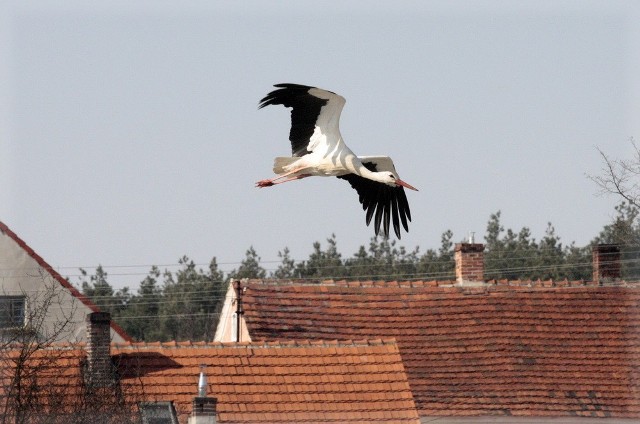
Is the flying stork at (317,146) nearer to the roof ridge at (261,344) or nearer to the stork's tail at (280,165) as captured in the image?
the stork's tail at (280,165)

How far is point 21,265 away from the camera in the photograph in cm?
2989

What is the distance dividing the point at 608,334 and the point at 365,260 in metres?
43.2

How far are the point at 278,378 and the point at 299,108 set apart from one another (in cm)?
548

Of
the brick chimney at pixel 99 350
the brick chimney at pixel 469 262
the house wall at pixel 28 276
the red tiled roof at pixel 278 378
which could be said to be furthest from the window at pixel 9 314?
the brick chimney at pixel 469 262

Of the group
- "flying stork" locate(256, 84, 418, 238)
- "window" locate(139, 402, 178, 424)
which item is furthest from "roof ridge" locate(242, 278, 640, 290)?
→ "flying stork" locate(256, 84, 418, 238)

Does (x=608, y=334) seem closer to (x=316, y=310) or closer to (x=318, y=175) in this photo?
(x=316, y=310)

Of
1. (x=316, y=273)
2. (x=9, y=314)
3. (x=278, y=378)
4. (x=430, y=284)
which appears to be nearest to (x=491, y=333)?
(x=430, y=284)

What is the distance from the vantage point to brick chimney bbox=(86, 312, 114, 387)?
885 inches

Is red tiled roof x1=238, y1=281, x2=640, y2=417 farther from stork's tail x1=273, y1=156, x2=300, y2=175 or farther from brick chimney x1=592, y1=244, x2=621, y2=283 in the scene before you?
stork's tail x1=273, y1=156, x2=300, y2=175

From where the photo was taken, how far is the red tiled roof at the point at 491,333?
2472 centimetres

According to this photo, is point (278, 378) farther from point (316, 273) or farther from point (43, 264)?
point (316, 273)

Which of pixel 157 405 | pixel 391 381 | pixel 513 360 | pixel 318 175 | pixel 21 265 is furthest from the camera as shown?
pixel 21 265

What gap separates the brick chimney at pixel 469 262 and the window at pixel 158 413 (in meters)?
7.54

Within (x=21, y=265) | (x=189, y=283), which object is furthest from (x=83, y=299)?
(x=189, y=283)
